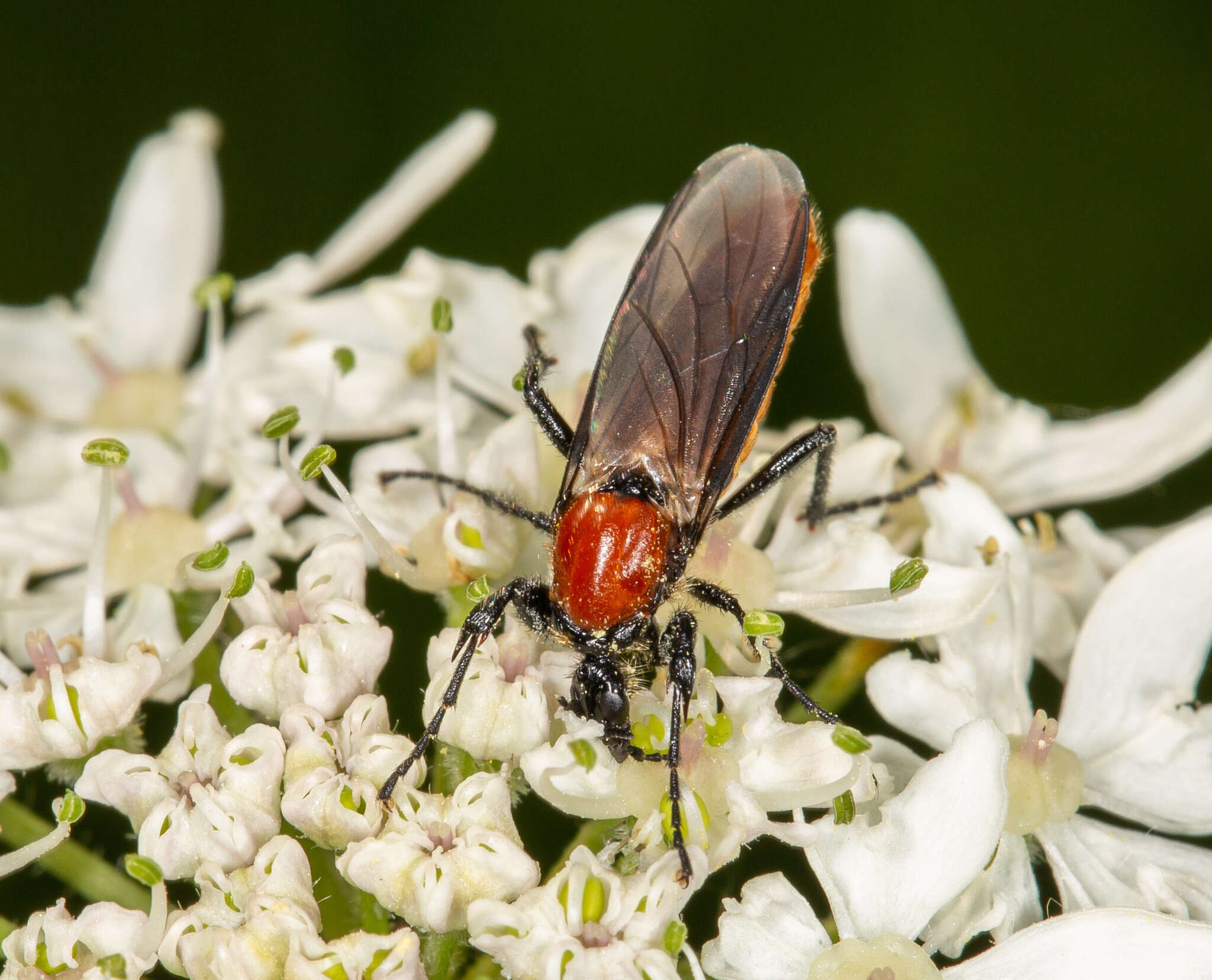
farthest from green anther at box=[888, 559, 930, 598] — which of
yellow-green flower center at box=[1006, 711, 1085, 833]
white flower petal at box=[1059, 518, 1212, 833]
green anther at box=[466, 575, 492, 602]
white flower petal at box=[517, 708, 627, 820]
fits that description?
green anther at box=[466, 575, 492, 602]

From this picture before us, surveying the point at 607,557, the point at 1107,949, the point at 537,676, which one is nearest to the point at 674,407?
the point at 607,557

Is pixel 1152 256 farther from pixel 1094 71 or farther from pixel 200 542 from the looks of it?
pixel 200 542

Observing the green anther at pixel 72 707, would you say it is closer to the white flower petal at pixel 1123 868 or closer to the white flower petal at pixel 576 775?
the white flower petal at pixel 576 775

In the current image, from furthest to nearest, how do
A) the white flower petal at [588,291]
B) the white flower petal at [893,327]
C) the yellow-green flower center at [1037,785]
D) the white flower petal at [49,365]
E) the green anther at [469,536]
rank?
the white flower petal at [49,365], the white flower petal at [893,327], the white flower petal at [588,291], the green anther at [469,536], the yellow-green flower center at [1037,785]

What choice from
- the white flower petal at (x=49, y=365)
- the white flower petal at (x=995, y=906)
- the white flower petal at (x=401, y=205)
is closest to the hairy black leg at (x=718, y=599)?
the white flower petal at (x=995, y=906)

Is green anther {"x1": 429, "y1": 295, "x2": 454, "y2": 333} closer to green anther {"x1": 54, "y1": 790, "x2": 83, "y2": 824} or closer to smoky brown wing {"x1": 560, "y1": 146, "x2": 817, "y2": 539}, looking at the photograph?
smoky brown wing {"x1": 560, "y1": 146, "x2": 817, "y2": 539}

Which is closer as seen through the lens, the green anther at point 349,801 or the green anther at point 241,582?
the green anther at point 349,801
